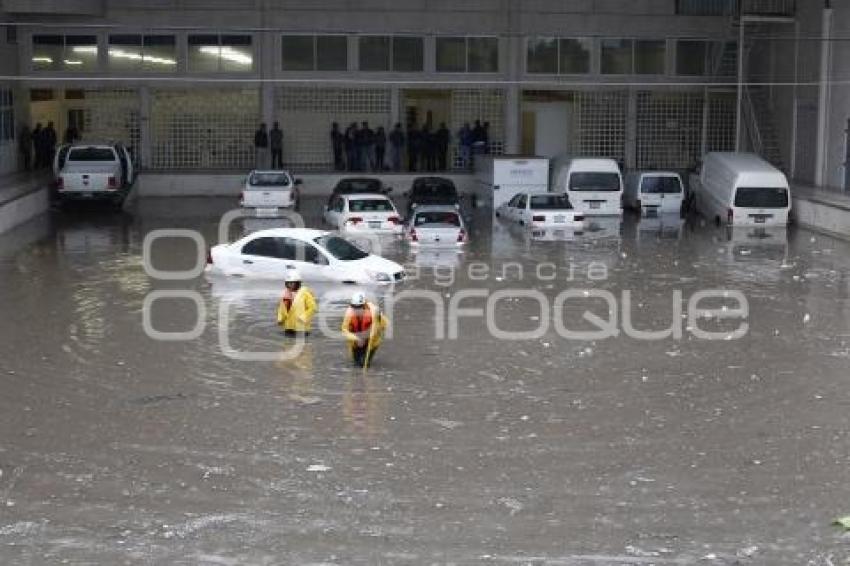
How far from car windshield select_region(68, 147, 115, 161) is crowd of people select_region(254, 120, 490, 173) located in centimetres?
779

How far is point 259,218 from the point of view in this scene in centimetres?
3959

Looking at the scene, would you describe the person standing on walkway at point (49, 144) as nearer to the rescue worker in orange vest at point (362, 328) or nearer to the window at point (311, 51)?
the window at point (311, 51)

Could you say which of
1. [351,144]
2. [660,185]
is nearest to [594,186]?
[660,185]

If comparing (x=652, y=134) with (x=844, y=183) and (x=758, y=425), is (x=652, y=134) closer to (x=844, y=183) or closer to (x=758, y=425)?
(x=844, y=183)

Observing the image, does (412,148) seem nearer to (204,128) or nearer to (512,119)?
(512,119)

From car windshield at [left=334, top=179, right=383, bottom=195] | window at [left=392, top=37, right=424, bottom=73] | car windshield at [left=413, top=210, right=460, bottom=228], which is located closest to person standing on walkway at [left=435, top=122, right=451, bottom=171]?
window at [left=392, top=37, right=424, bottom=73]

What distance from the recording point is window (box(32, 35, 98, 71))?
4912 centimetres

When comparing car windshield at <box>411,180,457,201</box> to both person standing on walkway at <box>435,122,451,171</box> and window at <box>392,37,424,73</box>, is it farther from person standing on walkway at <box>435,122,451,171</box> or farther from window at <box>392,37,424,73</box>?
window at <box>392,37,424,73</box>

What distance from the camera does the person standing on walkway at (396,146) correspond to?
4963cm

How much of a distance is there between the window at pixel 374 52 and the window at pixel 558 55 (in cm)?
508

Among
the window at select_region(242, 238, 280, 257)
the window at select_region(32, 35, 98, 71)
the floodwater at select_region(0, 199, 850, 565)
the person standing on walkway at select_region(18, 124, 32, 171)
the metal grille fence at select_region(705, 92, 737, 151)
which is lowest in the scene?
the floodwater at select_region(0, 199, 850, 565)

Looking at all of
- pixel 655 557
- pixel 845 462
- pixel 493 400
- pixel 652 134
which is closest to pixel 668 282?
pixel 493 400

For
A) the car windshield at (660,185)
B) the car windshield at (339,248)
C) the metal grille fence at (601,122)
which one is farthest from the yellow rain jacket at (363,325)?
the metal grille fence at (601,122)

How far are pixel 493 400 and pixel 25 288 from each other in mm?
12245
